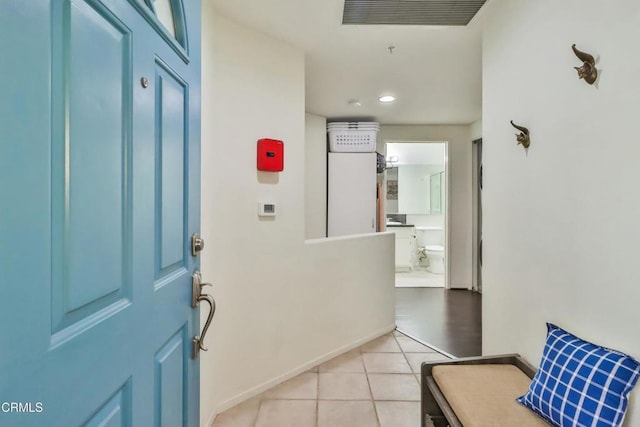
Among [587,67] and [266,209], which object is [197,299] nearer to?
[266,209]

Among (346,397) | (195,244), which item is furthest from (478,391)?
(195,244)

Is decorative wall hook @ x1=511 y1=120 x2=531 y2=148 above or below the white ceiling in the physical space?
below

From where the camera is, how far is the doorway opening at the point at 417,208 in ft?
19.6

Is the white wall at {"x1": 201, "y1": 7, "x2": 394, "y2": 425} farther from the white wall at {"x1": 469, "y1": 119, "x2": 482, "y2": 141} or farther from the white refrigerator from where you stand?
the white wall at {"x1": 469, "y1": 119, "x2": 482, "y2": 141}

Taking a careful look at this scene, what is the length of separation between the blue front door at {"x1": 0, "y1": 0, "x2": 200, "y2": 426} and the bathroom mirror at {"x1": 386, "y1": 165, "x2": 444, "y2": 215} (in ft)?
20.5

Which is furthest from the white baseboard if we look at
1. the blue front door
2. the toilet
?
the toilet

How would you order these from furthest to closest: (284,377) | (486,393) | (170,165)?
(284,377) → (486,393) → (170,165)

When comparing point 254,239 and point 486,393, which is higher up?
point 254,239

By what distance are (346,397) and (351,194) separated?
2.45 m

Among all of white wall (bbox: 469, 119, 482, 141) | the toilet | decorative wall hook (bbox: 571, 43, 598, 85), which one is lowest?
the toilet

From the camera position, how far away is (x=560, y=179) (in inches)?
47.9

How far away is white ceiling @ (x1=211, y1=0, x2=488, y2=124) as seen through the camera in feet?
6.24

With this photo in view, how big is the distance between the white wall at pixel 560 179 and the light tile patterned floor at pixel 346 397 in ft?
2.27

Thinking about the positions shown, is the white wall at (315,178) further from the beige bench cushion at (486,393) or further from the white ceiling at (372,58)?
the beige bench cushion at (486,393)
